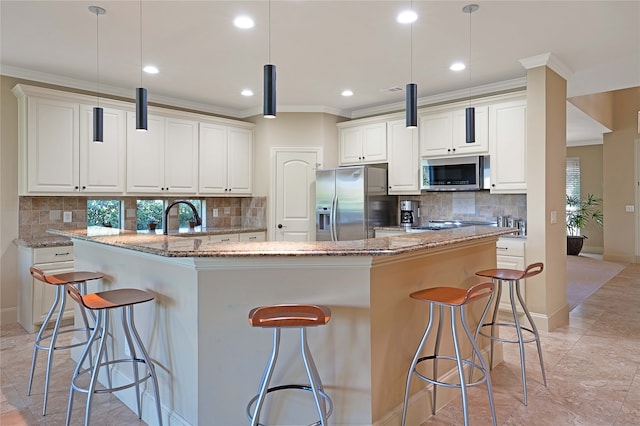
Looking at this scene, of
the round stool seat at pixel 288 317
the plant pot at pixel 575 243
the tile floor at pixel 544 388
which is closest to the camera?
the round stool seat at pixel 288 317

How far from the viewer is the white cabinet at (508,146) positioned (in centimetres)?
434

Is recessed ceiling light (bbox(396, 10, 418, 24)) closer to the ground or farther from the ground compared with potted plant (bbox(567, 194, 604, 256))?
farther from the ground

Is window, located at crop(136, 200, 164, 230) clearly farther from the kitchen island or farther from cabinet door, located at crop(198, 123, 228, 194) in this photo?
the kitchen island

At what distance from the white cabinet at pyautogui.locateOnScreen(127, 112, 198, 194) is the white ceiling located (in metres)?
0.40

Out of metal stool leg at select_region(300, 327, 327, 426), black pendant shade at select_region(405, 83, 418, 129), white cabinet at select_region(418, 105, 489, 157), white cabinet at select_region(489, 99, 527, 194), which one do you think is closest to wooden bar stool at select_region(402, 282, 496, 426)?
metal stool leg at select_region(300, 327, 327, 426)

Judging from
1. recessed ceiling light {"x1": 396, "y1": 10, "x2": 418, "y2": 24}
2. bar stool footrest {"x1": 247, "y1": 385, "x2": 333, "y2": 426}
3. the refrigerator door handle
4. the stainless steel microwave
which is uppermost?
recessed ceiling light {"x1": 396, "y1": 10, "x2": 418, "y2": 24}

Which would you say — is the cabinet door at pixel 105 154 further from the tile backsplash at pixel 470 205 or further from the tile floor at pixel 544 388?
the tile backsplash at pixel 470 205

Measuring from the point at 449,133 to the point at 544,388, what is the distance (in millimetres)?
2970

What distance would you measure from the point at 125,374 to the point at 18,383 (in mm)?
909

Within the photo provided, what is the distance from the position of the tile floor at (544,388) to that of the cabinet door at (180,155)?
2.19m

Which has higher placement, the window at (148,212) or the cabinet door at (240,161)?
the cabinet door at (240,161)

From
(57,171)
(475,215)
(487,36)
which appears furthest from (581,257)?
(57,171)

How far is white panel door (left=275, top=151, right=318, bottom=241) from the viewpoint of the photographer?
5.77 m

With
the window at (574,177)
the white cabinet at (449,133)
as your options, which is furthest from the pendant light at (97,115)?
the window at (574,177)
